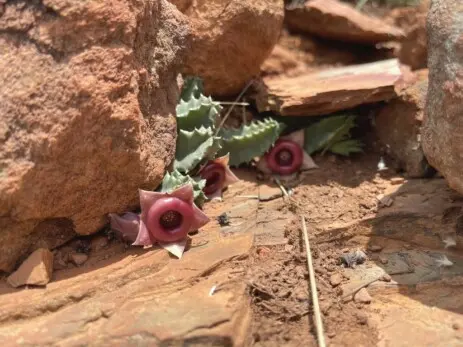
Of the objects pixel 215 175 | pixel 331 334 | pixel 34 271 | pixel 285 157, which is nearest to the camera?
pixel 331 334

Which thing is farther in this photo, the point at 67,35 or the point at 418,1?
the point at 418,1

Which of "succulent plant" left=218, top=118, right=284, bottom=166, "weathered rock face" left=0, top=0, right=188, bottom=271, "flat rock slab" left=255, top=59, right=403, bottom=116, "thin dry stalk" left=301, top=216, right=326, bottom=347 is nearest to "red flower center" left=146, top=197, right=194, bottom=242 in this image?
"weathered rock face" left=0, top=0, right=188, bottom=271

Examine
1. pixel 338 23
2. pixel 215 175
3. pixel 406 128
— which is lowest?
pixel 215 175

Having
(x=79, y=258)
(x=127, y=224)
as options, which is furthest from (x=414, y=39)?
(x=79, y=258)

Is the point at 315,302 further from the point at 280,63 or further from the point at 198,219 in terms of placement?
the point at 280,63

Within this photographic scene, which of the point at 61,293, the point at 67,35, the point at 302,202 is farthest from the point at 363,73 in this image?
the point at 61,293

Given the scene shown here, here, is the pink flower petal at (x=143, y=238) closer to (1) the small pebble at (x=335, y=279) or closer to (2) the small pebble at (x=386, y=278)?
(1) the small pebble at (x=335, y=279)

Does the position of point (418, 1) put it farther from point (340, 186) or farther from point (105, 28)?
point (105, 28)

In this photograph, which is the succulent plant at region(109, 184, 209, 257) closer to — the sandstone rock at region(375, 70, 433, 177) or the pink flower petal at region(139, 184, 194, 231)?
the pink flower petal at region(139, 184, 194, 231)
